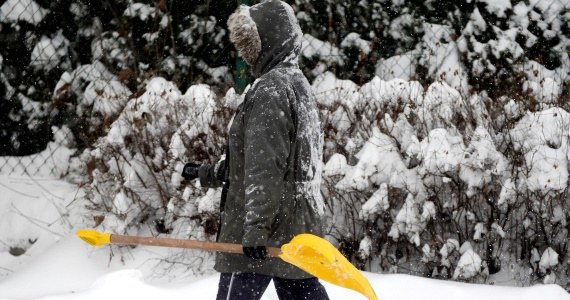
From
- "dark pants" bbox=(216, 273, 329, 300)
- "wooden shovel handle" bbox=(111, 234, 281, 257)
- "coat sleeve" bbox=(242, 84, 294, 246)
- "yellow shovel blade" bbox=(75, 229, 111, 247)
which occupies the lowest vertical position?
"dark pants" bbox=(216, 273, 329, 300)

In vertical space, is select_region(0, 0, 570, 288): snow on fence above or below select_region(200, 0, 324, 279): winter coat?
below

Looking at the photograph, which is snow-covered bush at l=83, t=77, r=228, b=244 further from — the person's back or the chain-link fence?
the person's back

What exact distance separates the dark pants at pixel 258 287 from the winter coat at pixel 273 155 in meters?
0.04

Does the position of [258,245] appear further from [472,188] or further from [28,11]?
[28,11]

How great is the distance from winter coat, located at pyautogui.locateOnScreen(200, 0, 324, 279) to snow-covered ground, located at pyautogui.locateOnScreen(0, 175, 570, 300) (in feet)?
4.80

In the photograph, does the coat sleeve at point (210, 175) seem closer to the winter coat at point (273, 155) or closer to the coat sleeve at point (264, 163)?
the winter coat at point (273, 155)

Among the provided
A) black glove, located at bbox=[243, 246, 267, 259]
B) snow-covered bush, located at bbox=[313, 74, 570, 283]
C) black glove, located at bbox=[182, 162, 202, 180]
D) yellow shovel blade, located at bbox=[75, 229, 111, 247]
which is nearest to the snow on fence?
snow-covered bush, located at bbox=[313, 74, 570, 283]

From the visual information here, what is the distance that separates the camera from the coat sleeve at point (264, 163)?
8.19 feet

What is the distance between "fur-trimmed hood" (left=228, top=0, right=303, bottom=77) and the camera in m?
2.70

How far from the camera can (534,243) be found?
444 cm

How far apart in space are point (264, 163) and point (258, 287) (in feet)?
1.58

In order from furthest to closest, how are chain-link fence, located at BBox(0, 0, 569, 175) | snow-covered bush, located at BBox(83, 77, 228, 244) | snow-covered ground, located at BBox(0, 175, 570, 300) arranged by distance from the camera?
chain-link fence, located at BBox(0, 0, 569, 175)
snow-covered bush, located at BBox(83, 77, 228, 244)
snow-covered ground, located at BBox(0, 175, 570, 300)

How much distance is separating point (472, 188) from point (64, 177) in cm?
360

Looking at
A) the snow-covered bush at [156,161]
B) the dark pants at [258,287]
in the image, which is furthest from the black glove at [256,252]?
the snow-covered bush at [156,161]
